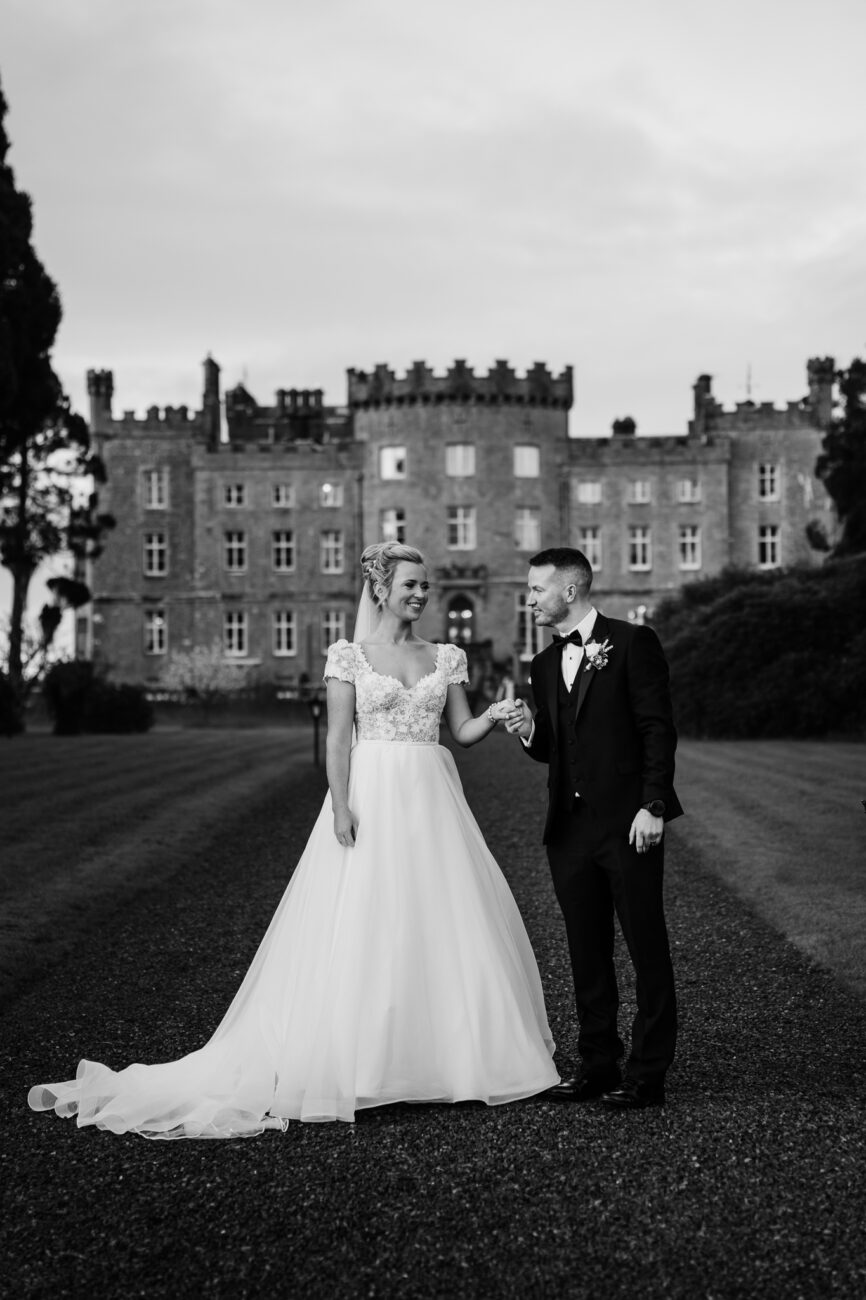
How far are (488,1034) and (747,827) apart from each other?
8.24 metres

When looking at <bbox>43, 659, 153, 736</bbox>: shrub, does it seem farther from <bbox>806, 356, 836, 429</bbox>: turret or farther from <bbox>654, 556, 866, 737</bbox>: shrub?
<bbox>806, 356, 836, 429</bbox>: turret

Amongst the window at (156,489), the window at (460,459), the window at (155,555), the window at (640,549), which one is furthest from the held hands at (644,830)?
the window at (156,489)

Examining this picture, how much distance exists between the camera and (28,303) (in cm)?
3022

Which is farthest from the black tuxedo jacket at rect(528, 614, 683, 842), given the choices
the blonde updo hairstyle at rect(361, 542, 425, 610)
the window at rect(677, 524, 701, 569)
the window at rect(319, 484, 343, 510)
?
the window at rect(677, 524, 701, 569)

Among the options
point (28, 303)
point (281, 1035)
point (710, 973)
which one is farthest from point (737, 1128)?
point (28, 303)

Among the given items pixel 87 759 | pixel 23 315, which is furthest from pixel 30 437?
pixel 87 759

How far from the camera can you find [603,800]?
520 cm

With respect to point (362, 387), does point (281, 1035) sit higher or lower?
lower

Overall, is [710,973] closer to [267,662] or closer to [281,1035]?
[281,1035]

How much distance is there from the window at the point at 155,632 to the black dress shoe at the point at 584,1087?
57.4 m

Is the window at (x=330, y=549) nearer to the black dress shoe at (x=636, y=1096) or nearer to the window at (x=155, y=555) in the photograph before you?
the window at (x=155, y=555)

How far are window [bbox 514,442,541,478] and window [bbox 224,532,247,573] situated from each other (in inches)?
477

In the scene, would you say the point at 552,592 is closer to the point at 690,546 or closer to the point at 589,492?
the point at 589,492

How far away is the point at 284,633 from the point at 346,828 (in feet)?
184
